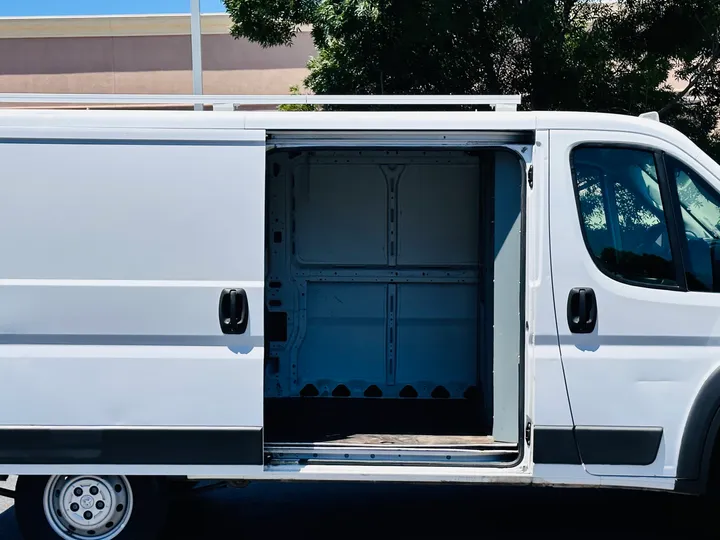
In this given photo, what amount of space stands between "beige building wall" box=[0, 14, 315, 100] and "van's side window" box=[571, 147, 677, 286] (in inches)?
535

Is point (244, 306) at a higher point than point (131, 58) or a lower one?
lower

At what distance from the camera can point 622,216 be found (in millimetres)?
4285

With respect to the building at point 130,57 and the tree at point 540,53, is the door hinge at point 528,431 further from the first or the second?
the building at point 130,57

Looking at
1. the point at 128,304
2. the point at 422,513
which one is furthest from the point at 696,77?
the point at 128,304

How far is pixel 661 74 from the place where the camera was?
8.76 metres

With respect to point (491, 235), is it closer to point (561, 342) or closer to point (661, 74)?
point (561, 342)

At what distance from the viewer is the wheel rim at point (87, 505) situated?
4.34 m

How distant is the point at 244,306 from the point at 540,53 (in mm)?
5528

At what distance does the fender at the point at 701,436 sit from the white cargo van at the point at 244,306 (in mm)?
10

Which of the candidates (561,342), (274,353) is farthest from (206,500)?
(561,342)

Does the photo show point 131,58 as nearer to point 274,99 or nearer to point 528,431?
point 274,99

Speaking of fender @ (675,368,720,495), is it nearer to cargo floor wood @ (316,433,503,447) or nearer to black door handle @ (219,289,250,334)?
cargo floor wood @ (316,433,503,447)

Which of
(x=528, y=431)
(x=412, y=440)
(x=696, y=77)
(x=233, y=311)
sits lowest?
(x=412, y=440)

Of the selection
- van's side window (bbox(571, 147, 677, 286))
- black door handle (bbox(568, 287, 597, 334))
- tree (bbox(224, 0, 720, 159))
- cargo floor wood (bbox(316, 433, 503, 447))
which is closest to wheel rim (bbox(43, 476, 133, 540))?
cargo floor wood (bbox(316, 433, 503, 447))
